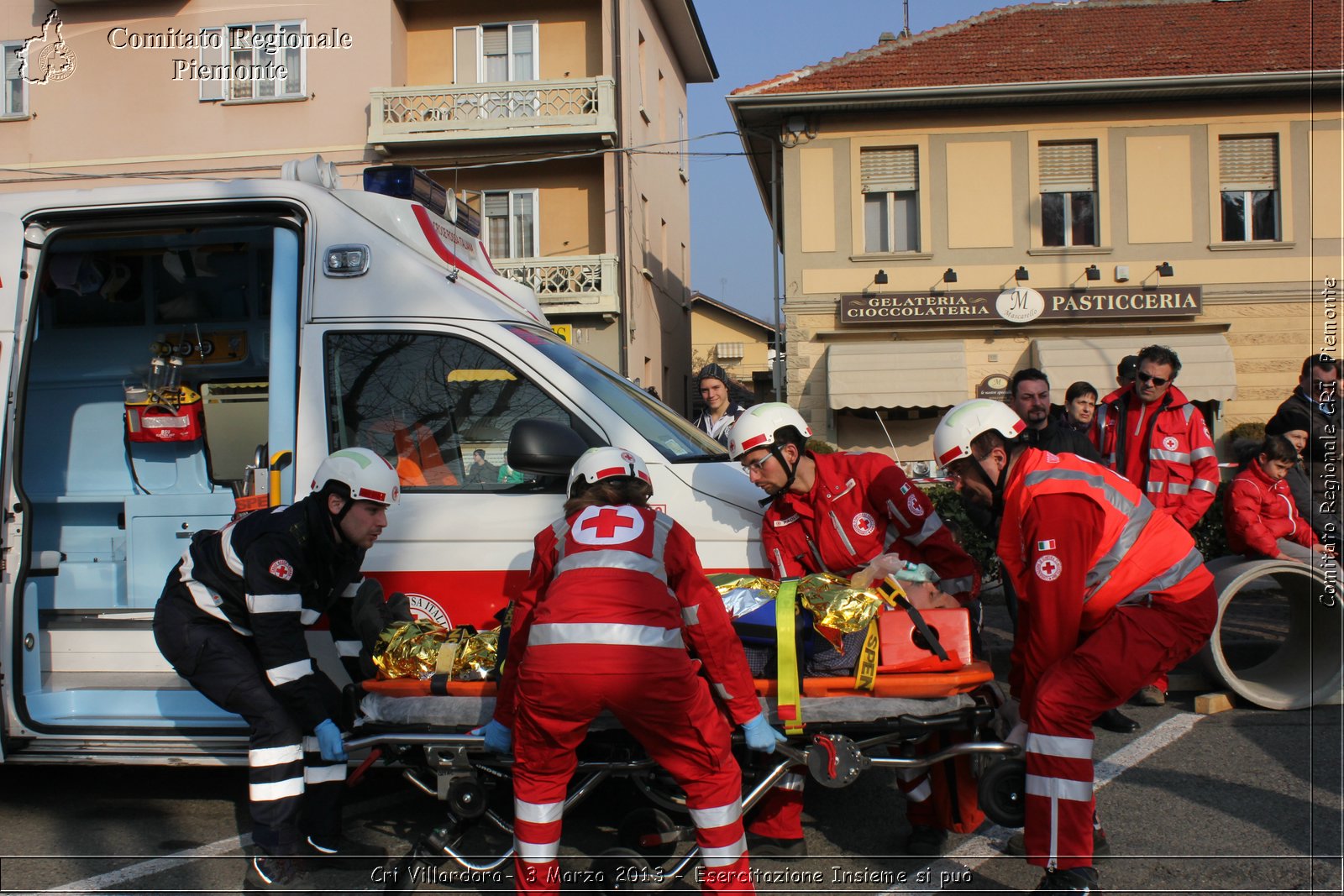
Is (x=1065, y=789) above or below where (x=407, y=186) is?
below

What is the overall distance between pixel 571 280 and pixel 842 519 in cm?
1560

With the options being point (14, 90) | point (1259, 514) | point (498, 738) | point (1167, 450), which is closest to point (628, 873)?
point (498, 738)

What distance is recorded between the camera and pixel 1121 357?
17766 millimetres

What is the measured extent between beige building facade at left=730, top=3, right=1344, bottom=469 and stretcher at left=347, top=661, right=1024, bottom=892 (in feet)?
47.9

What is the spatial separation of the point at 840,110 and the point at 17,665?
1618 cm

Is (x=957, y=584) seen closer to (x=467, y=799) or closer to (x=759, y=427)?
(x=759, y=427)

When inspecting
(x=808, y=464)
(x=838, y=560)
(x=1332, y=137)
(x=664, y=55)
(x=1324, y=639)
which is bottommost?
(x=1324, y=639)

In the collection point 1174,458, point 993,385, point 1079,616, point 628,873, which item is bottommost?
point 628,873

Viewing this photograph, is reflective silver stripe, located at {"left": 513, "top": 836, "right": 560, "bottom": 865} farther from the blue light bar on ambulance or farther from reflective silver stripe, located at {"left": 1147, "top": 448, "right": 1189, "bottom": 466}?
reflective silver stripe, located at {"left": 1147, "top": 448, "right": 1189, "bottom": 466}

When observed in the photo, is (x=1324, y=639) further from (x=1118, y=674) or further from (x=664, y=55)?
(x=664, y=55)

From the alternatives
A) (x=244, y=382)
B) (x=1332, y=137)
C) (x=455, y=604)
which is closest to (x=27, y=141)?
(x=244, y=382)

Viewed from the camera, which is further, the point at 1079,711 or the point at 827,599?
the point at 827,599

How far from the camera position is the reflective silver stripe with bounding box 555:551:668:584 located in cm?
338

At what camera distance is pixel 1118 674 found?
11.6ft
